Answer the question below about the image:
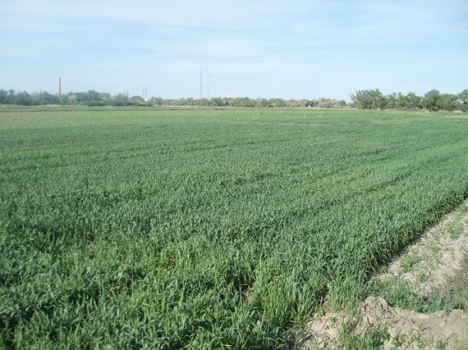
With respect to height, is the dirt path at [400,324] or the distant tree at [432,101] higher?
the distant tree at [432,101]

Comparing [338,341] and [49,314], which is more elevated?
[49,314]

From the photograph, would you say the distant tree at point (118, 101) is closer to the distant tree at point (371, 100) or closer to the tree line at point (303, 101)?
the tree line at point (303, 101)

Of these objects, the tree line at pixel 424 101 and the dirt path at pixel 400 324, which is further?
the tree line at pixel 424 101

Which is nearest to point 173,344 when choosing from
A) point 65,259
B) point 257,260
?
point 257,260

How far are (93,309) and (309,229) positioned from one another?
177 inches

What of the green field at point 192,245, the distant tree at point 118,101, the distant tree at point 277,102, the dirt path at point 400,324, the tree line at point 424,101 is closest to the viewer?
the green field at point 192,245

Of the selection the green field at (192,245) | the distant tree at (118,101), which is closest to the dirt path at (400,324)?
the green field at (192,245)

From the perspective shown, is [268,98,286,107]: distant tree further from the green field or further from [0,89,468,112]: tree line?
the green field

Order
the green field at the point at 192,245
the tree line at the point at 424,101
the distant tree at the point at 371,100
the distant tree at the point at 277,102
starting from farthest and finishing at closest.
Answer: the distant tree at the point at 277,102, the distant tree at the point at 371,100, the tree line at the point at 424,101, the green field at the point at 192,245

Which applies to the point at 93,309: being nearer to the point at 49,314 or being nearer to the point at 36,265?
the point at 49,314

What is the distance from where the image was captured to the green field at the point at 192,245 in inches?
165

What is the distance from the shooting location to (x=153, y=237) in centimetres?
680

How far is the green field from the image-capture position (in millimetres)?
4188

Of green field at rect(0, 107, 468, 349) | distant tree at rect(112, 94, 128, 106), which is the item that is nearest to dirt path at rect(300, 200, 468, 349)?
green field at rect(0, 107, 468, 349)
